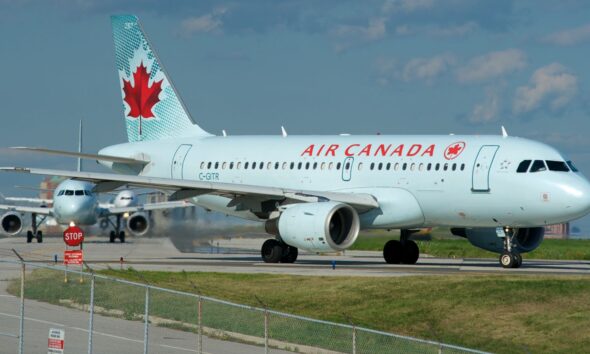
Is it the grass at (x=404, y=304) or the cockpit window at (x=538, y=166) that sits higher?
the cockpit window at (x=538, y=166)

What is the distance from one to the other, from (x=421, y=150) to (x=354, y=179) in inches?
103

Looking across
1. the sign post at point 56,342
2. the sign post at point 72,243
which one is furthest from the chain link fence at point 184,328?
the sign post at point 72,243

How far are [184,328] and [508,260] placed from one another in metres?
15.6

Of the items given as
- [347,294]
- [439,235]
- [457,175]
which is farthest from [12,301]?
[439,235]

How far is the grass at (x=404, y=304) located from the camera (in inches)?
970

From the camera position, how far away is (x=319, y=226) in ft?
118

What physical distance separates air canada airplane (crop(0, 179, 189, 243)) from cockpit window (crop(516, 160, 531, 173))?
31031 millimetres

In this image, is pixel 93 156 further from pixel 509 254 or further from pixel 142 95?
pixel 509 254

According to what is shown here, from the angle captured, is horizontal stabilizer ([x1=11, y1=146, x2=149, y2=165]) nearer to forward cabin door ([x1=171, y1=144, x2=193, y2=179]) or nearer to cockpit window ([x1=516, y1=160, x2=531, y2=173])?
forward cabin door ([x1=171, y1=144, x2=193, y2=179])

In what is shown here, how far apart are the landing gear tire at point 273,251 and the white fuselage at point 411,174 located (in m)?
1.13

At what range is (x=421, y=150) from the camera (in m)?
38.4

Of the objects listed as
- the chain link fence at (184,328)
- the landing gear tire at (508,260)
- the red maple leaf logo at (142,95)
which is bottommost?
the chain link fence at (184,328)

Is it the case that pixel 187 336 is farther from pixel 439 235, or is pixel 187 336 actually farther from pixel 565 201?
pixel 439 235

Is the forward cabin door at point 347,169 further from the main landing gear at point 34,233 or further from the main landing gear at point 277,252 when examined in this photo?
the main landing gear at point 34,233
